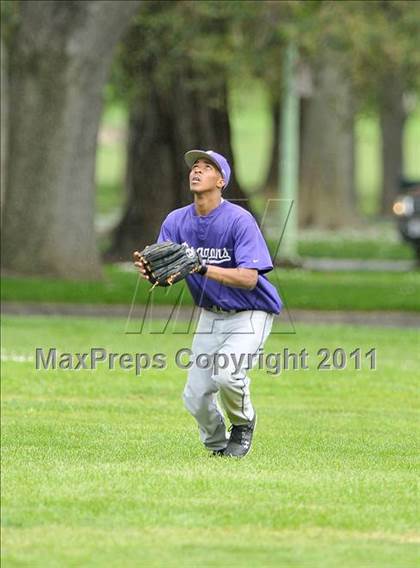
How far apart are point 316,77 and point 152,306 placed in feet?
58.3

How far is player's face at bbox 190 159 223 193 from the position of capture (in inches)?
411

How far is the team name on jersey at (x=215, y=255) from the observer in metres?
10.4

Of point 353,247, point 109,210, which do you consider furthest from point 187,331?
point 109,210

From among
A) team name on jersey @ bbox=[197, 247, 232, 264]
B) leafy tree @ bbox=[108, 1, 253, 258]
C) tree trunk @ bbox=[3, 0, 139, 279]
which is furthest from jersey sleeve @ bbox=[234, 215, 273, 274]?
leafy tree @ bbox=[108, 1, 253, 258]

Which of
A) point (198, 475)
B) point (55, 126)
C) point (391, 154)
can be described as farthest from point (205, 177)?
point (391, 154)

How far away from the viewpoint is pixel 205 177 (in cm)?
1045

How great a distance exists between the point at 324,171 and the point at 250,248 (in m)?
37.4

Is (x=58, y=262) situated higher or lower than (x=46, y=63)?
lower

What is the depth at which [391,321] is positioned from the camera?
73.6 feet

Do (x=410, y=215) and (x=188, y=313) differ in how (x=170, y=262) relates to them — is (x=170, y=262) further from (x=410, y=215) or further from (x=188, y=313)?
(x=410, y=215)

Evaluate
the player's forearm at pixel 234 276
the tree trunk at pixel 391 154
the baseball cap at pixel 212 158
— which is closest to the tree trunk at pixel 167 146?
the baseball cap at pixel 212 158

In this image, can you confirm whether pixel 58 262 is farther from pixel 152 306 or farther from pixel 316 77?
→ pixel 316 77

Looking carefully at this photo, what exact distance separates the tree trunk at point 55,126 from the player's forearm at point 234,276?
1399 cm

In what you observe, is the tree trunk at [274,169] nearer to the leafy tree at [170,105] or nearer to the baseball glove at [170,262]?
the leafy tree at [170,105]
